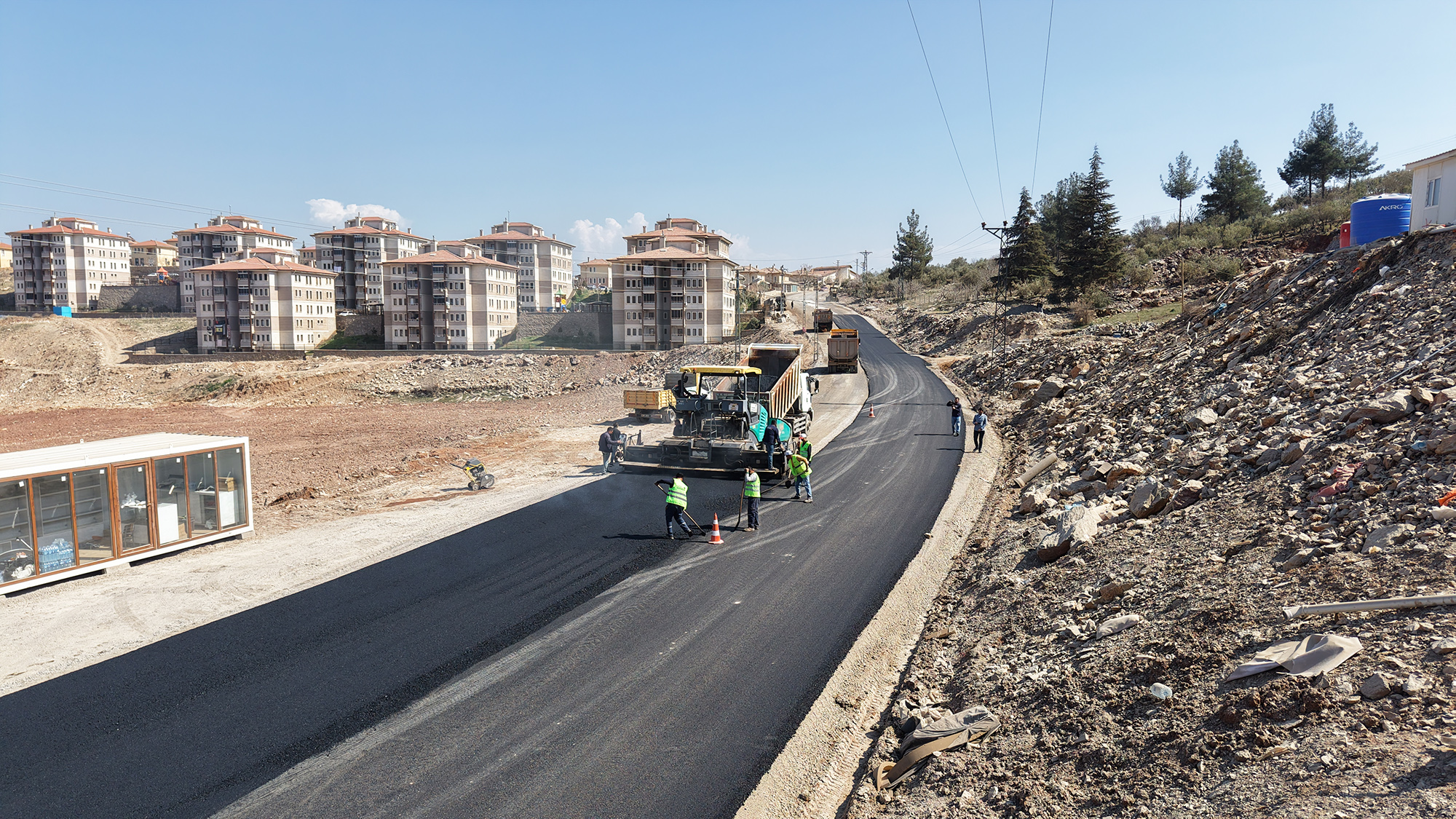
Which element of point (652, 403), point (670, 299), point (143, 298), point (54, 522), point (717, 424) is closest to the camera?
point (54, 522)

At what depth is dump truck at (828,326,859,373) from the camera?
151 ft

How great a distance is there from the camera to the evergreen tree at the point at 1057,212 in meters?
73.8

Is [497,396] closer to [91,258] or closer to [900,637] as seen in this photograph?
[900,637]

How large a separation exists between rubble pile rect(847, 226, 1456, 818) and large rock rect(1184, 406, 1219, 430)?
0.09m

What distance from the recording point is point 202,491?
15.5m

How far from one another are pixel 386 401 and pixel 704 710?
52868 millimetres

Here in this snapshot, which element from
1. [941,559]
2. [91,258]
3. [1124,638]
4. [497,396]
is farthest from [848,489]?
[91,258]

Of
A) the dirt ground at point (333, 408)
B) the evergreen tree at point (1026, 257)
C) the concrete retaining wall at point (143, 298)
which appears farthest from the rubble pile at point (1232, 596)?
the concrete retaining wall at point (143, 298)

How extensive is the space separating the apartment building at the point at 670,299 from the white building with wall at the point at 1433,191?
53.6 meters

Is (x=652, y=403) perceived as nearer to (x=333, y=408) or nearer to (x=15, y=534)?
(x=15, y=534)

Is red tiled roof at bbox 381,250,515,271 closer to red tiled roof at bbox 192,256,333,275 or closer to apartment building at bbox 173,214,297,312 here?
red tiled roof at bbox 192,256,333,275

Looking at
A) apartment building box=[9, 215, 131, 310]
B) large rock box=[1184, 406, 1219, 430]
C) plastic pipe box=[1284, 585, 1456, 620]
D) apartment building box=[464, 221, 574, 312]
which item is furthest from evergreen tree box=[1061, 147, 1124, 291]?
apartment building box=[9, 215, 131, 310]

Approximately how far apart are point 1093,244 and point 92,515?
53.1 metres

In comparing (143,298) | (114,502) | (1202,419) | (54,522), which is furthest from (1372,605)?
(143,298)
